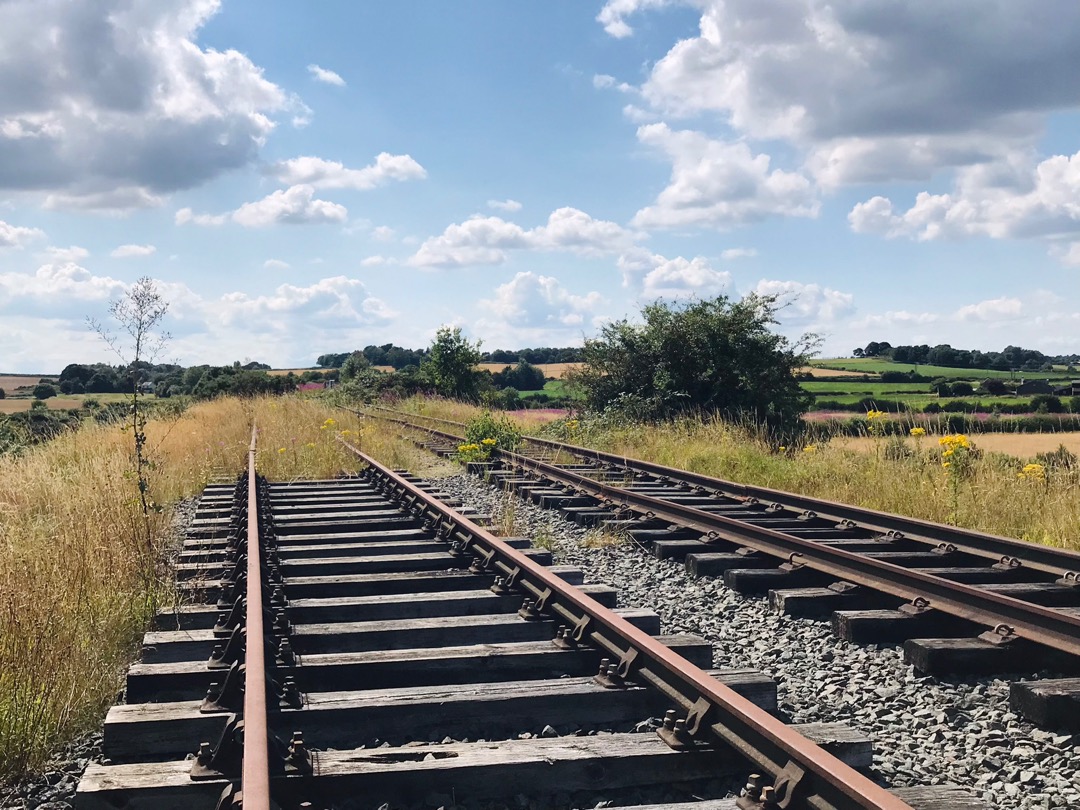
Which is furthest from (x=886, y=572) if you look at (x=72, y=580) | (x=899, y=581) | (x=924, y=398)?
(x=924, y=398)

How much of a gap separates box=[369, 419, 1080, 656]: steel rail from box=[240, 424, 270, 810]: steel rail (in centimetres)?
359

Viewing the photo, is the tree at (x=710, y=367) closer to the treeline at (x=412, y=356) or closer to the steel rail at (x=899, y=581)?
the steel rail at (x=899, y=581)

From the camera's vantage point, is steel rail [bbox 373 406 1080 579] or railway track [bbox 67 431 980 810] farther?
steel rail [bbox 373 406 1080 579]

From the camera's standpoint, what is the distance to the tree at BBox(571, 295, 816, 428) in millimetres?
20500

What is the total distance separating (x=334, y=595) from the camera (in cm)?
621

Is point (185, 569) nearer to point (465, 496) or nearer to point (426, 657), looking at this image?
point (426, 657)

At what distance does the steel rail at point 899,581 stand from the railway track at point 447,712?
5.54 ft

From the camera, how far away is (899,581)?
6.12m

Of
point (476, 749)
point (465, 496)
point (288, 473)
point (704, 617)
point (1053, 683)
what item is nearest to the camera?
point (476, 749)

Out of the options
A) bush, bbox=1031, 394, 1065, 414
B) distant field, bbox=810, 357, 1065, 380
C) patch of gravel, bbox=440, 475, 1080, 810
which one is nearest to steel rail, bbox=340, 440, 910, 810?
patch of gravel, bbox=440, 475, 1080, 810

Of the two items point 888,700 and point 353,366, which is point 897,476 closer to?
point 888,700

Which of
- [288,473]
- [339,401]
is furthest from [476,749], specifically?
[339,401]

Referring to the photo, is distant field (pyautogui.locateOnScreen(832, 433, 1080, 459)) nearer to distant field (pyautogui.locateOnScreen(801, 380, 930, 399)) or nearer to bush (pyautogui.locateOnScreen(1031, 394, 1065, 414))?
bush (pyautogui.locateOnScreen(1031, 394, 1065, 414))

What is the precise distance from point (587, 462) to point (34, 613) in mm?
9971
